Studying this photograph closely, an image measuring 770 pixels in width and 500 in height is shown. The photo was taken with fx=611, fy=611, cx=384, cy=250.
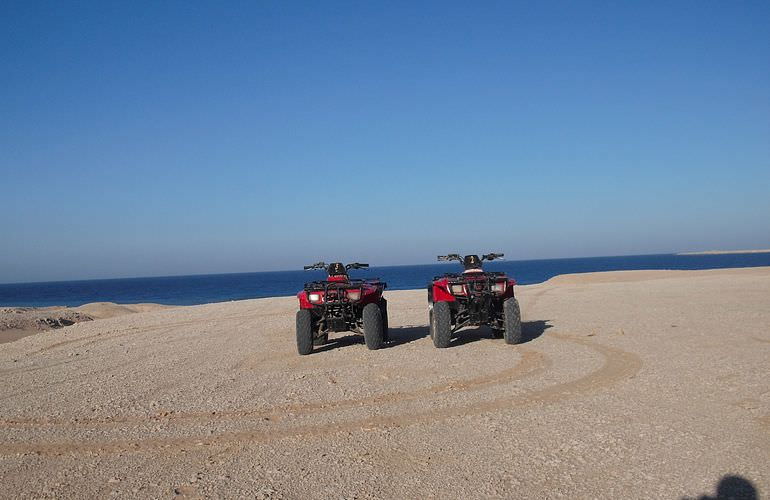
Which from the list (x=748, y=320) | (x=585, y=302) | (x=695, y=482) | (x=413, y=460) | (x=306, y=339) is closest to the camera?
(x=695, y=482)

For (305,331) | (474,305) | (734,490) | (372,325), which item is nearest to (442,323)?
(474,305)

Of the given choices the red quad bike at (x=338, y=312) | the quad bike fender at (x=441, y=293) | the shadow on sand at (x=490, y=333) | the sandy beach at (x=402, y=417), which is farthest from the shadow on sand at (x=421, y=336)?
the quad bike fender at (x=441, y=293)

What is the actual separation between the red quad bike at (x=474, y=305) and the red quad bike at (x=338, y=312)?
1202 mm

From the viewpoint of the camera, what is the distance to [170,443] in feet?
21.1

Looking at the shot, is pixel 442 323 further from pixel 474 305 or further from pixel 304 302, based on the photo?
pixel 304 302

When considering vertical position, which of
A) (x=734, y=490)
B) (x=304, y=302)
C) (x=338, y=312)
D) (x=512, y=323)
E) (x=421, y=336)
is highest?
(x=304, y=302)

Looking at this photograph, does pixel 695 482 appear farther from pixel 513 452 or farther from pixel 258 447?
pixel 258 447

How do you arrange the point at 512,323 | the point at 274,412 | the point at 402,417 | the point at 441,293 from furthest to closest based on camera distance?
the point at 441,293
the point at 512,323
the point at 274,412
the point at 402,417

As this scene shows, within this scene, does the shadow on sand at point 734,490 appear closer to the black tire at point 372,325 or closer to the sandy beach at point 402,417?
the sandy beach at point 402,417

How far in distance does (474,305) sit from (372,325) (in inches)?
83.8

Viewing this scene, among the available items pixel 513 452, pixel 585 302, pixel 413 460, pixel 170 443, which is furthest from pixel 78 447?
pixel 585 302

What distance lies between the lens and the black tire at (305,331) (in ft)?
39.1

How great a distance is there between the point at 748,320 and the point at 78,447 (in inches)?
560

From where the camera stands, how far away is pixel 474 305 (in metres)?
12.4
